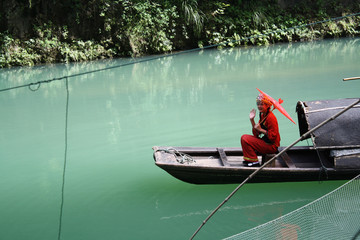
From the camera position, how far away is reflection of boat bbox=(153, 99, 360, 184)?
16.0ft

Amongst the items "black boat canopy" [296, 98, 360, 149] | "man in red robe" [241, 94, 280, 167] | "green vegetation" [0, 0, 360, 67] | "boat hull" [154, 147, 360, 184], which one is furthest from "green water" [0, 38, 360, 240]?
"green vegetation" [0, 0, 360, 67]

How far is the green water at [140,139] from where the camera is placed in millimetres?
4766

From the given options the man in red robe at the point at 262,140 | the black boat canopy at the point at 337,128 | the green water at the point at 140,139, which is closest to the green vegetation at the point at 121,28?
the green water at the point at 140,139

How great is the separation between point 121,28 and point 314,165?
1352cm

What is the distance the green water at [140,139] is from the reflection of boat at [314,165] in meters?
0.22

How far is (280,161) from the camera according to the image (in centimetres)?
538

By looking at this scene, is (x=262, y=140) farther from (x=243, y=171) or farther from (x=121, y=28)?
(x=121, y=28)

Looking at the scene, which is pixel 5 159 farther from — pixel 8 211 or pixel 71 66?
pixel 71 66

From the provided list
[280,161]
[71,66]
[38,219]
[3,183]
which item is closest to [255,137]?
[280,161]

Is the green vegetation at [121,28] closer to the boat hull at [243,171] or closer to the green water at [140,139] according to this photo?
the green water at [140,139]

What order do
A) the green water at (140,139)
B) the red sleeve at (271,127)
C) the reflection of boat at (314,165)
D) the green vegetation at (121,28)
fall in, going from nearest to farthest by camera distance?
the green water at (140,139) → the reflection of boat at (314,165) → the red sleeve at (271,127) → the green vegetation at (121,28)

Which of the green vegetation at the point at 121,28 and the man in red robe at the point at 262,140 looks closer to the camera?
the man in red robe at the point at 262,140

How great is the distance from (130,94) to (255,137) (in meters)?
6.43

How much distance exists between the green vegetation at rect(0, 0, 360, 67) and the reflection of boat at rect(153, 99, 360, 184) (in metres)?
12.8
